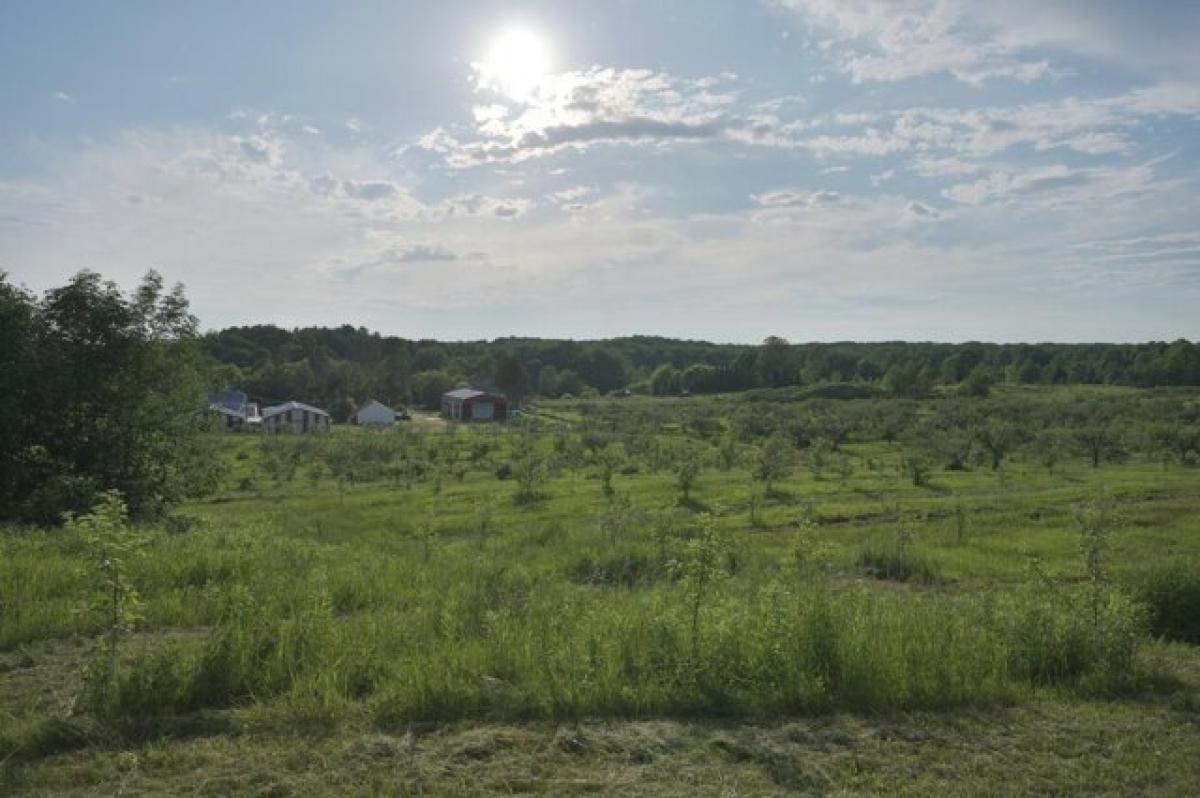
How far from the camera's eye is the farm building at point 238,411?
274ft

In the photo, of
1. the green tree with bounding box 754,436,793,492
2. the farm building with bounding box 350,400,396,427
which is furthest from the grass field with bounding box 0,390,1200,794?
the farm building with bounding box 350,400,396,427

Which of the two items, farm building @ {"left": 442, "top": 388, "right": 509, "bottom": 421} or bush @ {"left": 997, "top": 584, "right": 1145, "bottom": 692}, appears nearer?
bush @ {"left": 997, "top": 584, "right": 1145, "bottom": 692}

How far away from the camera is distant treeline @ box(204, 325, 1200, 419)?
344 ft

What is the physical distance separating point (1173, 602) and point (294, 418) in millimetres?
85497

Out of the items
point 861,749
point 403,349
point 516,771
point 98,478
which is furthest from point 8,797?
point 403,349

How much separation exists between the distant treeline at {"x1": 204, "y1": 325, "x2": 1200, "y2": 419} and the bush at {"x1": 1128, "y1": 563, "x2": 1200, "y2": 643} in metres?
89.0

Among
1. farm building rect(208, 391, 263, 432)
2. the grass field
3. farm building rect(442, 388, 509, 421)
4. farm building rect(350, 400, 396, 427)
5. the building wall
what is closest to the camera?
the grass field

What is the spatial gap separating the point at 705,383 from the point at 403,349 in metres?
54.4

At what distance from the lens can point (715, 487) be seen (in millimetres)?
33469

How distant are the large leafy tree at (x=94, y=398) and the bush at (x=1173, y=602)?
68.9ft

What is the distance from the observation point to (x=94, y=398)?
21.5m

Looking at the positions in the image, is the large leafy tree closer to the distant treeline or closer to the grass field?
the grass field

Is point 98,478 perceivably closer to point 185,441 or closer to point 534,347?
point 185,441

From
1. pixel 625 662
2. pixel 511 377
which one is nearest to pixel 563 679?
pixel 625 662
